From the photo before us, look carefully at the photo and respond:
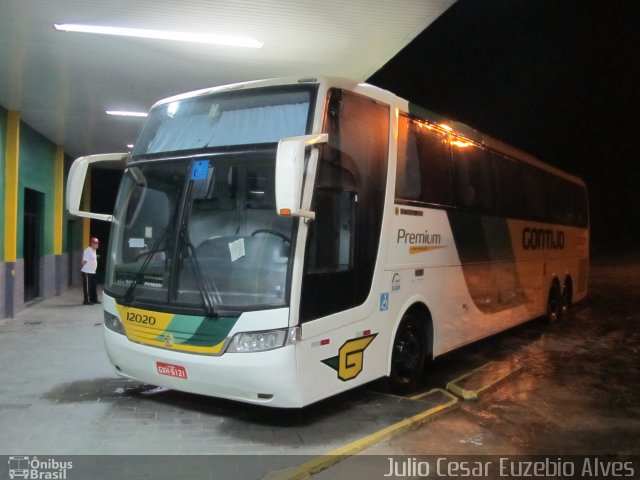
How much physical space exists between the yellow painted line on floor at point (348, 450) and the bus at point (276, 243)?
1.77ft

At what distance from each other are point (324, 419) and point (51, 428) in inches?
104

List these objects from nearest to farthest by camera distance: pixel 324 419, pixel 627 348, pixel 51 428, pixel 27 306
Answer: pixel 51 428, pixel 324 419, pixel 627 348, pixel 27 306

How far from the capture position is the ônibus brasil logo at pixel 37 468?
4.18 meters

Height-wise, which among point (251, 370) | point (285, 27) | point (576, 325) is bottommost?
point (576, 325)

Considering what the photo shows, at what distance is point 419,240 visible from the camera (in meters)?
6.70

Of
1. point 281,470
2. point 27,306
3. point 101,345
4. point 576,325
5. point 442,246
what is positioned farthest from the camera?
point 27,306

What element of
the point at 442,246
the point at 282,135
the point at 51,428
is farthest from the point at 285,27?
the point at 51,428

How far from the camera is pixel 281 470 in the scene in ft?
14.3

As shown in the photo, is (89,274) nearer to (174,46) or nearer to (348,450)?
(174,46)

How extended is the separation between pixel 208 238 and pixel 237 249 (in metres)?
0.36

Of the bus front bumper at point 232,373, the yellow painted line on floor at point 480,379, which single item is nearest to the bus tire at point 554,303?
the yellow painted line on floor at point 480,379

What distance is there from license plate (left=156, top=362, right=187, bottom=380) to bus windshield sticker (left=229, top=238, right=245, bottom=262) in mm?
1156

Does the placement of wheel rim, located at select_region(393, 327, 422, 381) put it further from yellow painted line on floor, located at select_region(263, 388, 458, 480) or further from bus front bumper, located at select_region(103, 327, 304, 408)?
bus front bumper, located at select_region(103, 327, 304, 408)

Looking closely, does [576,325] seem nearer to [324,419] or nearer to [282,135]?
[324,419]
